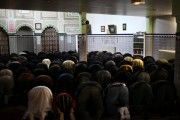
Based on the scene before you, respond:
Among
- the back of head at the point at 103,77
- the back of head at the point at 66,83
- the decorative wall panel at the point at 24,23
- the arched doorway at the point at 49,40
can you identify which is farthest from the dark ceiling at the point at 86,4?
the arched doorway at the point at 49,40

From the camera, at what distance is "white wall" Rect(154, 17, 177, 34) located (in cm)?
1835

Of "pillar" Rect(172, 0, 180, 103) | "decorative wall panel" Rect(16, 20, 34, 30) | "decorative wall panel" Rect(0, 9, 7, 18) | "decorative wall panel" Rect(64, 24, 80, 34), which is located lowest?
"pillar" Rect(172, 0, 180, 103)

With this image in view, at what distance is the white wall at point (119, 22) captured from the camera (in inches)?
805

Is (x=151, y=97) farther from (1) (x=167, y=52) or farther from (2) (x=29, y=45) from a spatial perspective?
(2) (x=29, y=45)

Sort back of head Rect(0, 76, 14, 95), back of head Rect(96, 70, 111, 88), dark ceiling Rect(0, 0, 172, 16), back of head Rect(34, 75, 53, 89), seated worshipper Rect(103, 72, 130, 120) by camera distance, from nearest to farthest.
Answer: seated worshipper Rect(103, 72, 130, 120) < back of head Rect(34, 75, 53, 89) < back of head Rect(0, 76, 14, 95) < back of head Rect(96, 70, 111, 88) < dark ceiling Rect(0, 0, 172, 16)

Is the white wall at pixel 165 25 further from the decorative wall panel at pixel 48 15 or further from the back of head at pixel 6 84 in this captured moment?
the back of head at pixel 6 84

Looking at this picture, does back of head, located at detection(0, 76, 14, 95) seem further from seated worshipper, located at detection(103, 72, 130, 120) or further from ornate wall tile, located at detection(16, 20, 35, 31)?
ornate wall tile, located at detection(16, 20, 35, 31)

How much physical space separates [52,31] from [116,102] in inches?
678

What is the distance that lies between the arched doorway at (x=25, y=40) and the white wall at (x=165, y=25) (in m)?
9.14

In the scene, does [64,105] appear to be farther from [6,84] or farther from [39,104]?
[6,84]

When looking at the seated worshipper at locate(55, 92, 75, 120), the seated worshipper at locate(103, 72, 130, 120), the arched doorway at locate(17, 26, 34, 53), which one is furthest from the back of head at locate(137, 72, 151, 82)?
the arched doorway at locate(17, 26, 34, 53)

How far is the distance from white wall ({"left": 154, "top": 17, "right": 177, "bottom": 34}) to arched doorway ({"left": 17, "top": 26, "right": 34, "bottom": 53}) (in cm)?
914

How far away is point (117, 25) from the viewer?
21938 millimetres

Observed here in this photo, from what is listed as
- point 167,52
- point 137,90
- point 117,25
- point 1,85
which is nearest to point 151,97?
point 137,90
